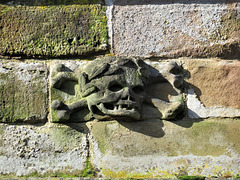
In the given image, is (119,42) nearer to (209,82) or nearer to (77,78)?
(77,78)

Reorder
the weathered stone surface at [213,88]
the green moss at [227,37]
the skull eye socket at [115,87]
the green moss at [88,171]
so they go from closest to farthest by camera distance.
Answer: the green moss at [88,171]
the skull eye socket at [115,87]
the weathered stone surface at [213,88]
the green moss at [227,37]

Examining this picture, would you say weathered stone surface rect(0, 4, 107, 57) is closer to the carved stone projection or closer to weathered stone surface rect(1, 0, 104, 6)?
weathered stone surface rect(1, 0, 104, 6)

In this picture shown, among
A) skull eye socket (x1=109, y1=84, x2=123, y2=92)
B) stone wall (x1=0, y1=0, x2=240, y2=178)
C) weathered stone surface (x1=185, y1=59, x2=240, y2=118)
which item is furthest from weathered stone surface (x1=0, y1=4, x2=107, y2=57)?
weathered stone surface (x1=185, y1=59, x2=240, y2=118)

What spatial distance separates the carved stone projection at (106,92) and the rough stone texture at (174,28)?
177mm

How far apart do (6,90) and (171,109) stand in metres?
1.00

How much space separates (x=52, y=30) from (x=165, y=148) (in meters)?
1.03

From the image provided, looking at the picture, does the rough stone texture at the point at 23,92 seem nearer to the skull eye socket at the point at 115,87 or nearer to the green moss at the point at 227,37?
the skull eye socket at the point at 115,87

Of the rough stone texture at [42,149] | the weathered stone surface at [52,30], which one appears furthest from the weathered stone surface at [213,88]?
the rough stone texture at [42,149]

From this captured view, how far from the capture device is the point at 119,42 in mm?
2896

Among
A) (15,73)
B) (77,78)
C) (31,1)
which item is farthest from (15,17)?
(77,78)

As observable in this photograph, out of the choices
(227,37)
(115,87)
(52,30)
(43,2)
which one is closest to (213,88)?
(227,37)

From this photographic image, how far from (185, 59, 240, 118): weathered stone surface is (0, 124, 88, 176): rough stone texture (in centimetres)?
72

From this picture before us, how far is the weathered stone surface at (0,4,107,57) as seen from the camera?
112 inches

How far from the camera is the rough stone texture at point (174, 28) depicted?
2.91 m
